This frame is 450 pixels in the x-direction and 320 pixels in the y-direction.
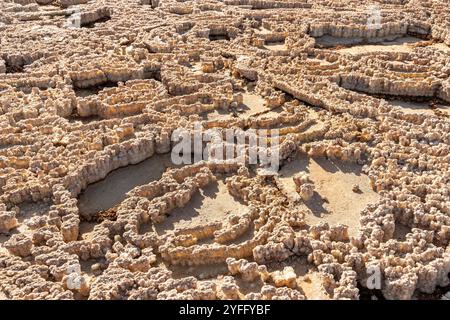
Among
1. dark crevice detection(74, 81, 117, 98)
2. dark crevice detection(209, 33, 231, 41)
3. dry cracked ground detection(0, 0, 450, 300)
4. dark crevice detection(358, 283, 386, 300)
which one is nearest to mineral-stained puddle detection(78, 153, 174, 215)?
dry cracked ground detection(0, 0, 450, 300)

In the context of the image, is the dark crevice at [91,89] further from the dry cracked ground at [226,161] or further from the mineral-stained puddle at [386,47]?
the mineral-stained puddle at [386,47]

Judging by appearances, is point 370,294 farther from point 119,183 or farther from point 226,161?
point 119,183

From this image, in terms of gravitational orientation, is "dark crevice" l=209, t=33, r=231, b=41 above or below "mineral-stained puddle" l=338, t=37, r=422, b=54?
above

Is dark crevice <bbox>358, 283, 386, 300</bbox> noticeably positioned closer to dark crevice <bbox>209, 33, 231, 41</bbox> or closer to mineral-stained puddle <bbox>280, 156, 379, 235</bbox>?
mineral-stained puddle <bbox>280, 156, 379, 235</bbox>

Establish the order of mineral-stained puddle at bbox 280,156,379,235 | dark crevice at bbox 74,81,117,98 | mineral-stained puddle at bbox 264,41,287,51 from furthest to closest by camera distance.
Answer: mineral-stained puddle at bbox 264,41,287,51 < dark crevice at bbox 74,81,117,98 < mineral-stained puddle at bbox 280,156,379,235

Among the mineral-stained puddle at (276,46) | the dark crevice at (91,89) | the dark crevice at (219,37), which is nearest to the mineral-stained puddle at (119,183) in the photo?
the dark crevice at (91,89)

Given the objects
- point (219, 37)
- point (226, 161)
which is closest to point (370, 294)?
point (226, 161)

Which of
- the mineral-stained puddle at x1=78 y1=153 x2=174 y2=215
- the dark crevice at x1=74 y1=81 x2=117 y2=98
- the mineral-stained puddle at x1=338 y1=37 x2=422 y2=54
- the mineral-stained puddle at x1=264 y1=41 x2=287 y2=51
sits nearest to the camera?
the mineral-stained puddle at x1=78 y1=153 x2=174 y2=215
